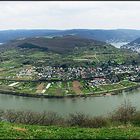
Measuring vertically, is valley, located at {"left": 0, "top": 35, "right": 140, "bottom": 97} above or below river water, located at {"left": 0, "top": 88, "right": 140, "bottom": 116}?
below

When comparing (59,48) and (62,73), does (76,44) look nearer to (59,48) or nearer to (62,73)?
(59,48)

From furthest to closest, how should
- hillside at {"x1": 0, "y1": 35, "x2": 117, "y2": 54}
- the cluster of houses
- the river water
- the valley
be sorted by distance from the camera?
hillside at {"x1": 0, "y1": 35, "x2": 117, "y2": 54} → the cluster of houses → the valley → the river water

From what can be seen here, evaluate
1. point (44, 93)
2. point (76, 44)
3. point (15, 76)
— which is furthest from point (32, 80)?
point (76, 44)

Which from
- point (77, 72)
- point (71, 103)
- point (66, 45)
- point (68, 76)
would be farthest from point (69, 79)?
point (66, 45)

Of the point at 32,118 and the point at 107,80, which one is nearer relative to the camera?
the point at 32,118

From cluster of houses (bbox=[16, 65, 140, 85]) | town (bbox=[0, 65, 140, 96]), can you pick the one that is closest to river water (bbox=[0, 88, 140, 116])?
town (bbox=[0, 65, 140, 96])

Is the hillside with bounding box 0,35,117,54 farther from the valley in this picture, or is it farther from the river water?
the river water

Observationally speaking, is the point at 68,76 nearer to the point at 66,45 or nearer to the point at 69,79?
the point at 69,79

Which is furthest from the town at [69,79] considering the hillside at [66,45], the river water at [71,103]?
the hillside at [66,45]
